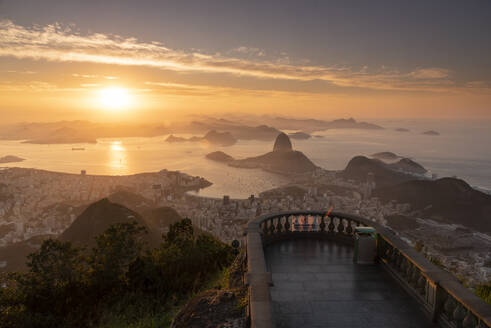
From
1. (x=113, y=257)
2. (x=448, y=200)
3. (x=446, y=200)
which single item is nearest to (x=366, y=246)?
(x=113, y=257)

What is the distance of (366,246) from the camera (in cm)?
990

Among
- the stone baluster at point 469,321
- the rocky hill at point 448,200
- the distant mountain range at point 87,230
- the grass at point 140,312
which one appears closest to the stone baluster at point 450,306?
the stone baluster at point 469,321

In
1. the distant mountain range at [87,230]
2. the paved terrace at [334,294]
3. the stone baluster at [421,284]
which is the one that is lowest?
the distant mountain range at [87,230]

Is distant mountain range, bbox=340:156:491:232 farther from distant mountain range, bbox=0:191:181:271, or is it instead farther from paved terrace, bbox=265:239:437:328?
paved terrace, bbox=265:239:437:328

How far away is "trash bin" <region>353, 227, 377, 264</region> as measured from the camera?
9.90 metres

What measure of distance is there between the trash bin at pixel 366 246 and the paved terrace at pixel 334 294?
0.26 metres

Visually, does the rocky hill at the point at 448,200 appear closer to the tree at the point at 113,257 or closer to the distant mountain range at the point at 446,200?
the distant mountain range at the point at 446,200

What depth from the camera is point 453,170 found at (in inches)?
7461

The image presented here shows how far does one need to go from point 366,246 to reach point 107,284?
31.8ft

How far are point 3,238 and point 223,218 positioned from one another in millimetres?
57652

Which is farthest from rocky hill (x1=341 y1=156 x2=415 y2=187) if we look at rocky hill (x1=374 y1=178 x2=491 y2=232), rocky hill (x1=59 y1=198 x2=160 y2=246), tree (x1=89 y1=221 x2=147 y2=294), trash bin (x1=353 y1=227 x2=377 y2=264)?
tree (x1=89 y1=221 x2=147 y2=294)

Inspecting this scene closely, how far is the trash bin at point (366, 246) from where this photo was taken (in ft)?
32.5

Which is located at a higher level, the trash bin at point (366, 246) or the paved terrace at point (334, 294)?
the trash bin at point (366, 246)

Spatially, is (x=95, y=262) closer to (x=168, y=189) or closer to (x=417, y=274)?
(x=417, y=274)
